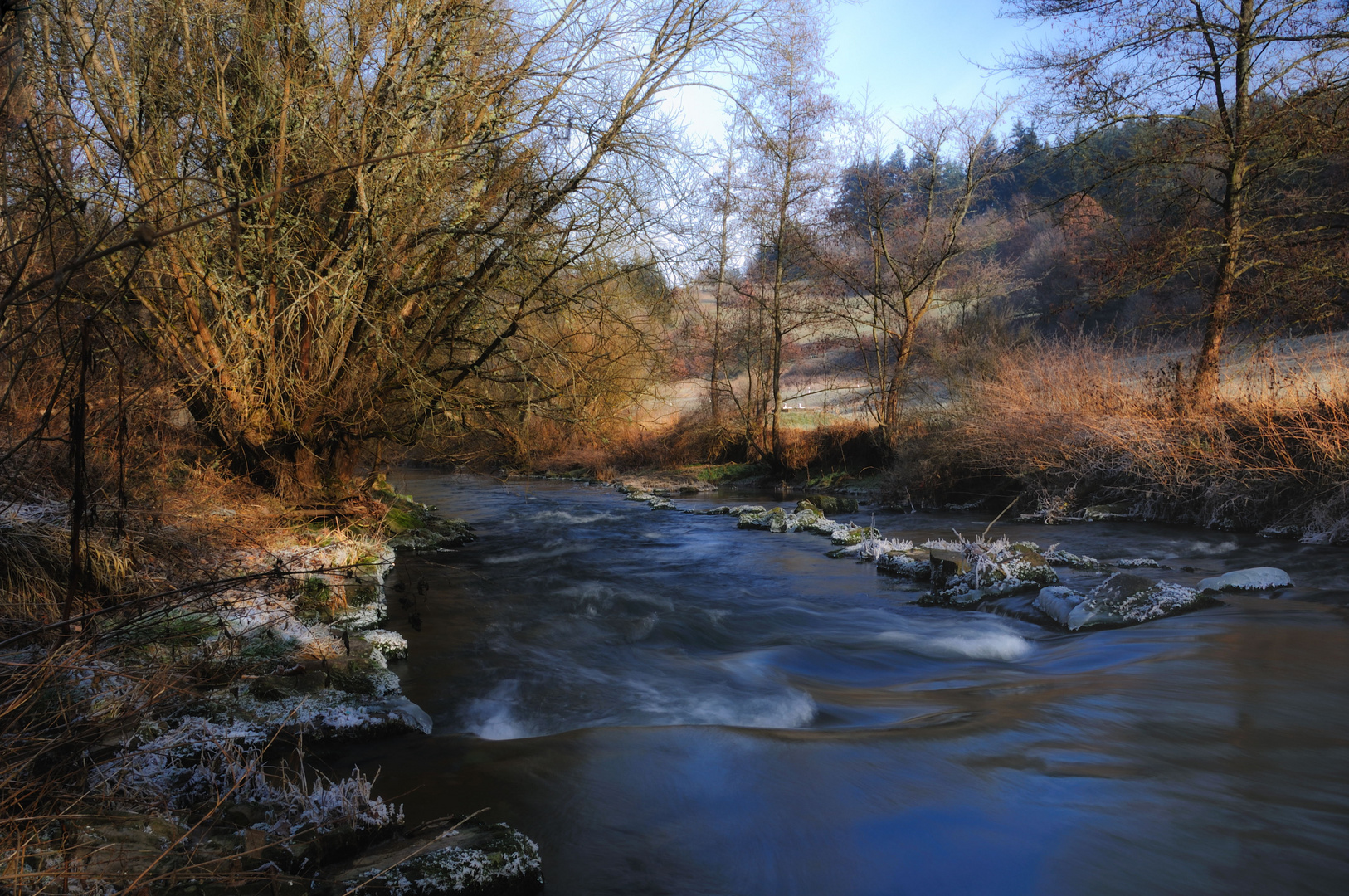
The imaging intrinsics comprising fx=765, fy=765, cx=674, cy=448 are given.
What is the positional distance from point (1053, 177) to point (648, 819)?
58.1 metres

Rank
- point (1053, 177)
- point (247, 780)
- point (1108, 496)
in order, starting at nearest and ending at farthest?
point (247, 780) < point (1108, 496) < point (1053, 177)

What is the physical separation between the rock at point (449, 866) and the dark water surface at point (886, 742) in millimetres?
343

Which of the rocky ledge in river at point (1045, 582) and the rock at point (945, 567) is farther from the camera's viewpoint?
the rock at point (945, 567)

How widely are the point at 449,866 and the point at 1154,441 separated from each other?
38.5ft


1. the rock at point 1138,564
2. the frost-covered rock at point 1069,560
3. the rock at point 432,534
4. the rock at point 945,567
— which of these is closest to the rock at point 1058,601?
the rock at point 945,567

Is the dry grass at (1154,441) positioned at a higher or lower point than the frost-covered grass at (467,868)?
higher

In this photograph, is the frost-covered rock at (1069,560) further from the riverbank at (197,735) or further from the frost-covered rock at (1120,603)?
the riverbank at (197,735)

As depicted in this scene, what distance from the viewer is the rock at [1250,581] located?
293 inches

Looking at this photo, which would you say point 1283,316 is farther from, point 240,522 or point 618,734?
point 240,522

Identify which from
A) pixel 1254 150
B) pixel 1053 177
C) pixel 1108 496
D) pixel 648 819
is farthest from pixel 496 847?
pixel 1053 177

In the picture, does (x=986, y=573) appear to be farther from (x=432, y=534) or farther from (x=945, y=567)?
(x=432, y=534)

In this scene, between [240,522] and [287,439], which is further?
[287,439]

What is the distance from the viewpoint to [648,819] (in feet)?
13.2

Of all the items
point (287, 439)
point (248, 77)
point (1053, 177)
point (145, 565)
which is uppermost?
point (1053, 177)
